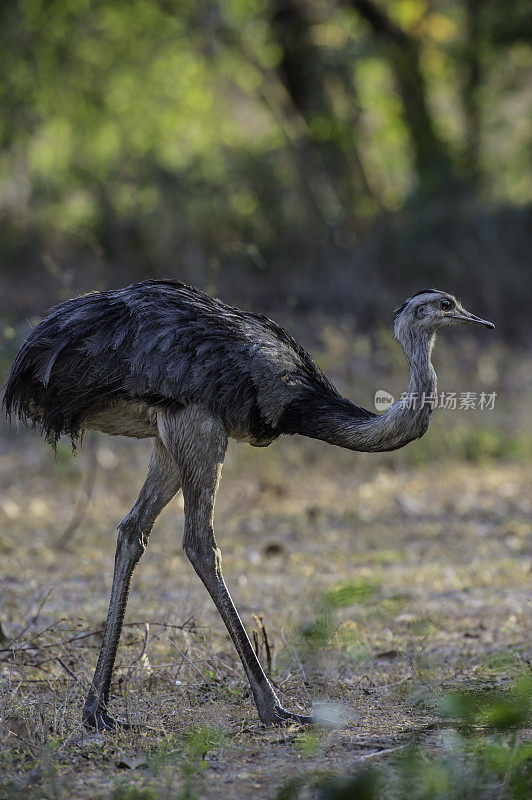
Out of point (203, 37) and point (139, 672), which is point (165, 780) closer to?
point (139, 672)

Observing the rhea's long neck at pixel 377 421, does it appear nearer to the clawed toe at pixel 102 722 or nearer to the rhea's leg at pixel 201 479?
the rhea's leg at pixel 201 479

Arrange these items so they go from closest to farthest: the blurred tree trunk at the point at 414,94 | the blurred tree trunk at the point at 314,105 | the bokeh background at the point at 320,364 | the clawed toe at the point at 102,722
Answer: the bokeh background at the point at 320,364 → the clawed toe at the point at 102,722 → the blurred tree trunk at the point at 314,105 → the blurred tree trunk at the point at 414,94

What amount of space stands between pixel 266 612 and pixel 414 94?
1044 cm

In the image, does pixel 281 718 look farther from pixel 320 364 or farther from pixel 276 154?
pixel 276 154

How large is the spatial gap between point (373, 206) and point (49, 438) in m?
11.0

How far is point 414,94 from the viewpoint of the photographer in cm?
1430

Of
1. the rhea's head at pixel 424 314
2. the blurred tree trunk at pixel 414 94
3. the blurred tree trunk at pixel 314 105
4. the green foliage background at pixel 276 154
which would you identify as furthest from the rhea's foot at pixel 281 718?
the blurred tree trunk at pixel 414 94

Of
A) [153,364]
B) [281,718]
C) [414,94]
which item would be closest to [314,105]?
[414,94]

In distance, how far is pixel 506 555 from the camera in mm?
6699

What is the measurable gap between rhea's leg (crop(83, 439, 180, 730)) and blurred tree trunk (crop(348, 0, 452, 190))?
10704mm

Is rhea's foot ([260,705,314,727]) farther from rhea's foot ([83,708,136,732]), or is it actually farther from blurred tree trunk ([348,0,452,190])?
blurred tree trunk ([348,0,452,190])

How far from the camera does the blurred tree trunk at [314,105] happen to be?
13.5 meters

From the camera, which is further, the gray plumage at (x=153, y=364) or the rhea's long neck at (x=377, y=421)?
the rhea's long neck at (x=377, y=421)

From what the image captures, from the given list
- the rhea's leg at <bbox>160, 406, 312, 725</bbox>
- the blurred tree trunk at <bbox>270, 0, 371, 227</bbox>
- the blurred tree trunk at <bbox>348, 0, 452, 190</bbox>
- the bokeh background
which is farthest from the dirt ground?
the blurred tree trunk at <bbox>348, 0, 452, 190</bbox>
